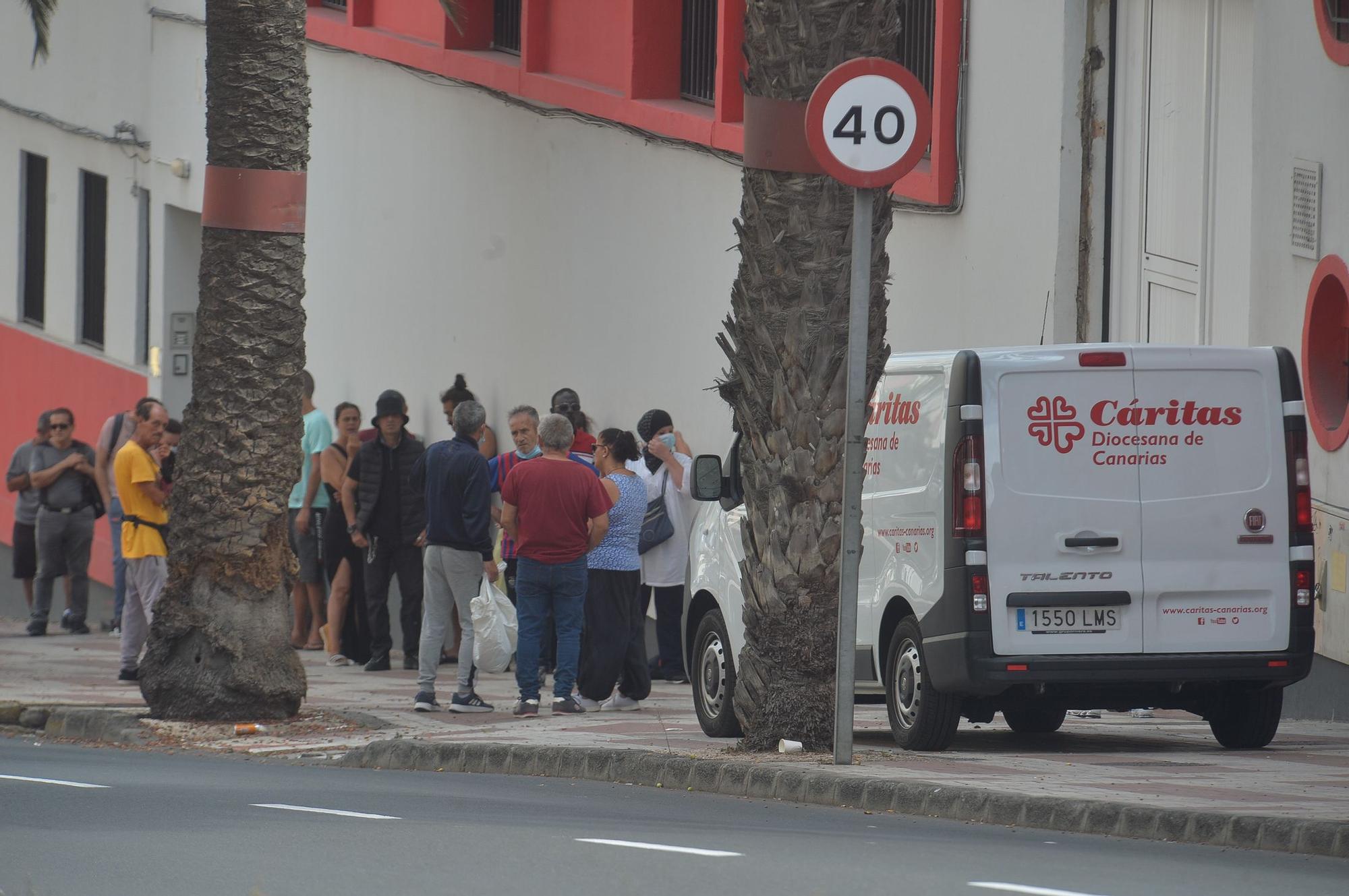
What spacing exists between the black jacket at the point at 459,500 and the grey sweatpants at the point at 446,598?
0.26ft

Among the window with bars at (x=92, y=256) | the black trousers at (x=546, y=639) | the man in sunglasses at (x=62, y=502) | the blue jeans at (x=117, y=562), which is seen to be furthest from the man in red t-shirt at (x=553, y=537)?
the window with bars at (x=92, y=256)

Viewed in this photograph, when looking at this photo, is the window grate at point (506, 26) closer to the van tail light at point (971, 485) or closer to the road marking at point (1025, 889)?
the van tail light at point (971, 485)

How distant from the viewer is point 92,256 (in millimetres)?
28719

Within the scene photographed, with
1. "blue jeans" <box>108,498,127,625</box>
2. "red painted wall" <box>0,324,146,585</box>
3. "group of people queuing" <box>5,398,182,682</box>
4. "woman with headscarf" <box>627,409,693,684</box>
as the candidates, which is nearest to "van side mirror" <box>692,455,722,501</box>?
"woman with headscarf" <box>627,409,693,684</box>

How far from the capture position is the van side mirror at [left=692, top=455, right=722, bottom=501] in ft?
42.1

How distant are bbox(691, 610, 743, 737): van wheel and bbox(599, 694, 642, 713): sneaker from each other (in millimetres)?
1700

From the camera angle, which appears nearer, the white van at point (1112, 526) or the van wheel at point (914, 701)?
the white van at point (1112, 526)

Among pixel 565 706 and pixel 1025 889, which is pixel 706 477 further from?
pixel 1025 889

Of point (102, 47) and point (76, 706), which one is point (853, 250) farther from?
point (102, 47)

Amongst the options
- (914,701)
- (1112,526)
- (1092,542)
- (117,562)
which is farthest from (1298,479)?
(117,562)

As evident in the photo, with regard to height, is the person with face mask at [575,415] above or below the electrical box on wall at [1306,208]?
below

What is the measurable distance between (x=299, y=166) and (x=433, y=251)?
871 cm

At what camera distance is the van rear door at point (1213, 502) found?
11.5 metres

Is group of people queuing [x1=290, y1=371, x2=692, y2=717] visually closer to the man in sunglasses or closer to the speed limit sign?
the speed limit sign
